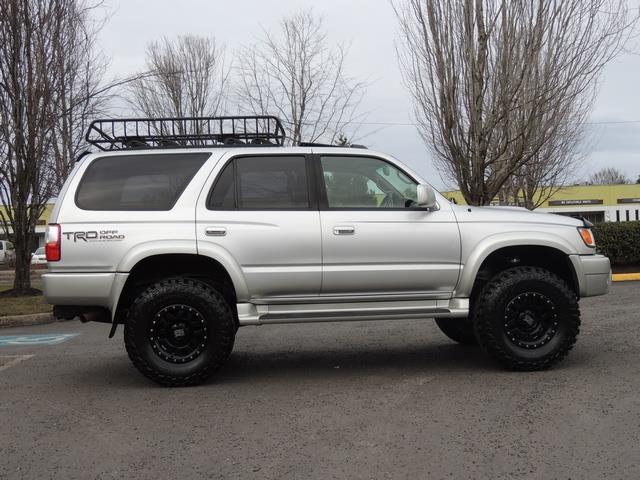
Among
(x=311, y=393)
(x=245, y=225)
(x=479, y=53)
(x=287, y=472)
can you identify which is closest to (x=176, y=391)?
(x=311, y=393)

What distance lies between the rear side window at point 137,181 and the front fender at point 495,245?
8.37 feet

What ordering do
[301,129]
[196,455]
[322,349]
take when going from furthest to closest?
[301,129] → [322,349] → [196,455]

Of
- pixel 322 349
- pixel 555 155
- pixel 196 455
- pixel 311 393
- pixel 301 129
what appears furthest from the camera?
pixel 555 155

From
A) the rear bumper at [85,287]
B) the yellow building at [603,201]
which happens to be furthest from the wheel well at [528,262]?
the yellow building at [603,201]

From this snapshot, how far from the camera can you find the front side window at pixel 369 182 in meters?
5.52

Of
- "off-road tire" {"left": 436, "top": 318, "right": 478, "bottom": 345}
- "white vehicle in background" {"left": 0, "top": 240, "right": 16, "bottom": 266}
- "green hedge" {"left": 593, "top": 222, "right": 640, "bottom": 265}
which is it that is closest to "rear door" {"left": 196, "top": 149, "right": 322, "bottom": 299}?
"off-road tire" {"left": 436, "top": 318, "right": 478, "bottom": 345}

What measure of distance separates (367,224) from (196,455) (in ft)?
8.11

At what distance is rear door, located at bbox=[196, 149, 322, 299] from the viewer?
17.1ft

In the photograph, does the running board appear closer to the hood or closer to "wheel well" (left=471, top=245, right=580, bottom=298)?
"wheel well" (left=471, top=245, right=580, bottom=298)

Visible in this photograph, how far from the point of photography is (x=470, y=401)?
4.66 metres

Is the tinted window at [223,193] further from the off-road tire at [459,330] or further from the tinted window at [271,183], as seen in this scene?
the off-road tire at [459,330]

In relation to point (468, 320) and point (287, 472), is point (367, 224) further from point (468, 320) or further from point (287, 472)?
point (287, 472)

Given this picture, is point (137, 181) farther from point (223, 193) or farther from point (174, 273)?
point (174, 273)

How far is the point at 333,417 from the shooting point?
4.37 m
